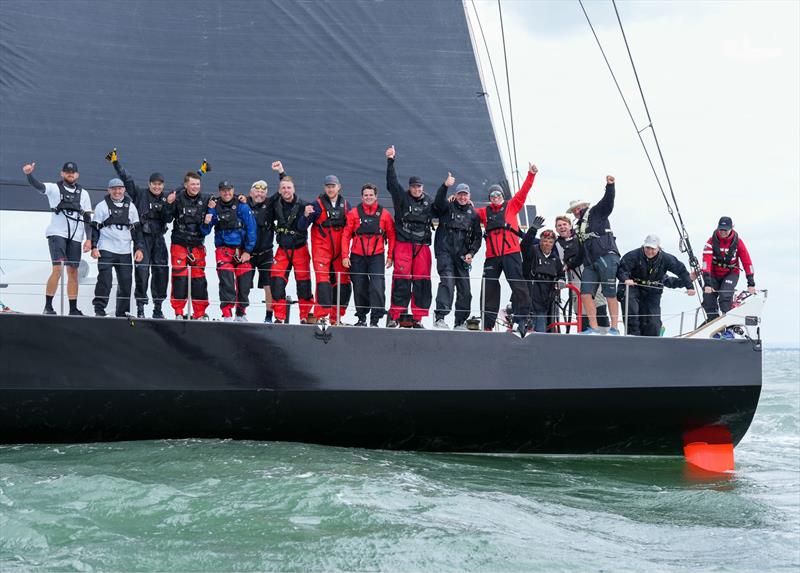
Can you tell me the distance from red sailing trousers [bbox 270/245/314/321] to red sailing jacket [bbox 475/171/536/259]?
1.38m

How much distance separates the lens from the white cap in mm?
8172

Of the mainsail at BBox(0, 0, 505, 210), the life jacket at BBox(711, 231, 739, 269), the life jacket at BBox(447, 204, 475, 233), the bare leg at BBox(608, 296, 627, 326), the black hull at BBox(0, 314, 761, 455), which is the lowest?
the black hull at BBox(0, 314, 761, 455)

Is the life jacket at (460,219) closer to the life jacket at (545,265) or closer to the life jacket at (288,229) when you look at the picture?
the life jacket at (545,265)

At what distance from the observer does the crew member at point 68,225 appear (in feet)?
24.1

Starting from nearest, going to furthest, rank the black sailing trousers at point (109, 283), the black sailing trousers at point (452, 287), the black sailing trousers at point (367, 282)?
1. the black sailing trousers at point (109, 283)
2. the black sailing trousers at point (367, 282)
3. the black sailing trousers at point (452, 287)

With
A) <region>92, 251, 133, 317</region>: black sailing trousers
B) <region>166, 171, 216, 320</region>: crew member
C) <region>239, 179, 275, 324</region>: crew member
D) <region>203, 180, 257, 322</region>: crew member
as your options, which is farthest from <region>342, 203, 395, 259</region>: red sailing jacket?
<region>92, 251, 133, 317</region>: black sailing trousers

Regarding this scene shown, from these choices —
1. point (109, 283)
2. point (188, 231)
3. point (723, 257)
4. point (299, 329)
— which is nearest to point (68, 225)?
point (109, 283)

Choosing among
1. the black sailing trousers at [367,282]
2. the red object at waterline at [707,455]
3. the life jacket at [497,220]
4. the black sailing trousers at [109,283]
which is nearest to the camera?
the black sailing trousers at [109,283]

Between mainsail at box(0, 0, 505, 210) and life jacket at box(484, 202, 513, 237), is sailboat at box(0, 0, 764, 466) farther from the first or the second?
life jacket at box(484, 202, 513, 237)

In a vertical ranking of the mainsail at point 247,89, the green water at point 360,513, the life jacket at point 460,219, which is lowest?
the green water at point 360,513

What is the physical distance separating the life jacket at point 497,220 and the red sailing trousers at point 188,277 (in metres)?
2.15

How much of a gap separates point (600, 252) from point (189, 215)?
3127 millimetres

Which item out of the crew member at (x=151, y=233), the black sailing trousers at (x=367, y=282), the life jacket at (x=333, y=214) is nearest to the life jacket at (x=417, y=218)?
the black sailing trousers at (x=367, y=282)

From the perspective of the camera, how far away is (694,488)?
24.9 feet
